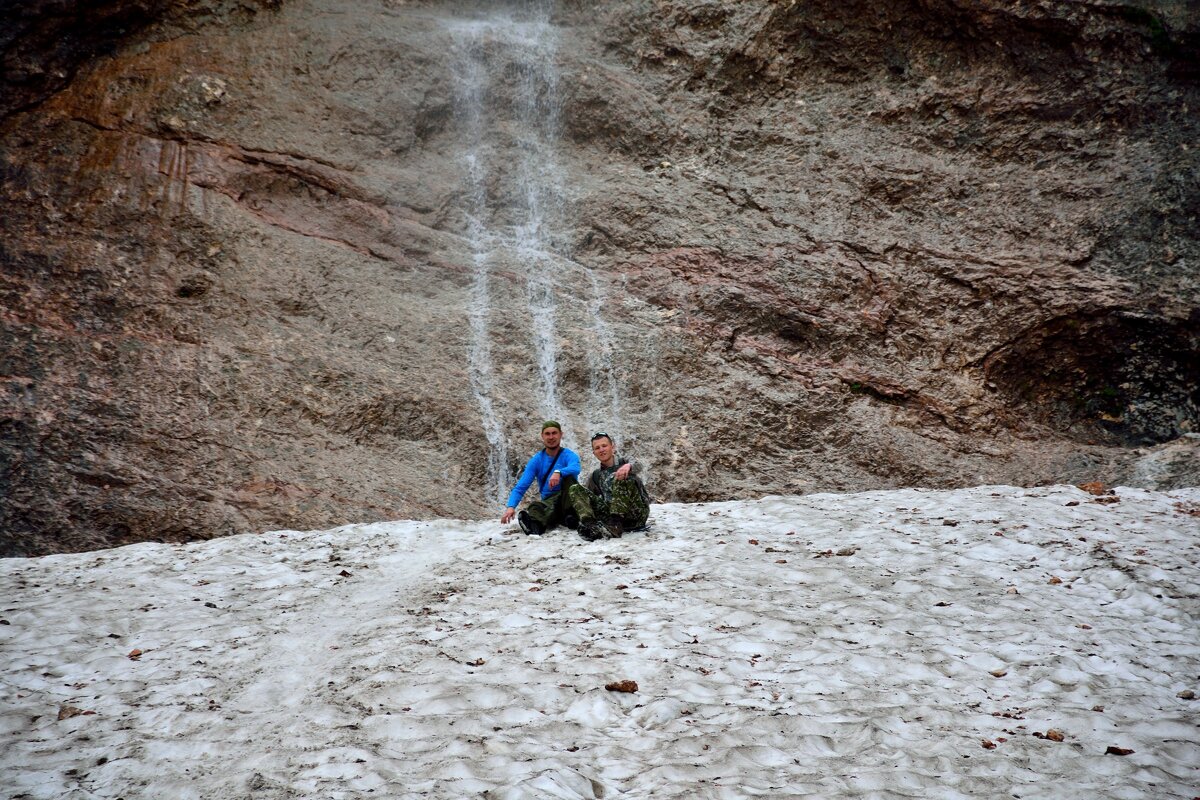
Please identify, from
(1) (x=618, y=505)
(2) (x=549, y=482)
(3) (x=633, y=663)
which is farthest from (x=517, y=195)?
(3) (x=633, y=663)

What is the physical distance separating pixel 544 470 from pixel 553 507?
17.0 inches

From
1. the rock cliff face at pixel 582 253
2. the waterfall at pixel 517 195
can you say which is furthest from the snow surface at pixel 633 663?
the waterfall at pixel 517 195

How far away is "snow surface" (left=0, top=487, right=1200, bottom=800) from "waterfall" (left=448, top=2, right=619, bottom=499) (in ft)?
14.1

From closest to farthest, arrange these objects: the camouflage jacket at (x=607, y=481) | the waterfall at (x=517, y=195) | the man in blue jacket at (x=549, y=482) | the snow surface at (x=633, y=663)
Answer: the snow surface at (x=633, y=663) < the camouflage jacket at (x=607, y=481) < the man in blue jacket at (x=549, y=482) < the waterfall at (x=517, y=195)

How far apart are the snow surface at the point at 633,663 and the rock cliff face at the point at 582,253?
3.05 meters

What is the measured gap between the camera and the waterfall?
43.9ft

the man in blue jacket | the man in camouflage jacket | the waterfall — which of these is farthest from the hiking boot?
the waterfall

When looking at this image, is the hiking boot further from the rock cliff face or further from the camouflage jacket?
the rock cliff face

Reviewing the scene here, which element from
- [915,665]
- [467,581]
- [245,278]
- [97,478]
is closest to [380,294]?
[245,278]

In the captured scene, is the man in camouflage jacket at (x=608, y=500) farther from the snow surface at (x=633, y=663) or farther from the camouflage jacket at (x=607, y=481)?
the snow surface at (x=633, y=663)

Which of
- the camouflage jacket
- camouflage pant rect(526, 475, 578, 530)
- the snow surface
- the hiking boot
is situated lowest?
the snow surface

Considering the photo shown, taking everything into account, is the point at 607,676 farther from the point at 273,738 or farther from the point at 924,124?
the point at 924,124

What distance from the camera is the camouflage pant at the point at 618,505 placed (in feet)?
29.9

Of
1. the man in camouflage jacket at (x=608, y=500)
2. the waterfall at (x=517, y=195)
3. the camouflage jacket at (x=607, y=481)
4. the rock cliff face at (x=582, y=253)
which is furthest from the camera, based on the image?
the waterfall at (x=517, y=195)
